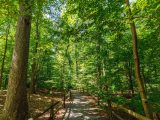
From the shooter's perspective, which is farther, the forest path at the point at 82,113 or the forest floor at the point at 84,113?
the forest path at the point at 82,113

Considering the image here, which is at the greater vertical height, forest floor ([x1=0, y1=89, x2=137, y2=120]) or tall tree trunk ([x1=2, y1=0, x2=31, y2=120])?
tall tree trunk ([x1=2, y1=0, x2=31, y2=120])

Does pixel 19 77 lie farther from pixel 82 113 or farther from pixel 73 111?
pixel 73 111

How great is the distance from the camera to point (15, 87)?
322 inches

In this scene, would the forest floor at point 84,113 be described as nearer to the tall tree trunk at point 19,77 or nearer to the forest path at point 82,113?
the forest path at point 82,113

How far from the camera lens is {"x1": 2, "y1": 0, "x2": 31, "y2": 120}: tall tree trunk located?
7965 millimetres

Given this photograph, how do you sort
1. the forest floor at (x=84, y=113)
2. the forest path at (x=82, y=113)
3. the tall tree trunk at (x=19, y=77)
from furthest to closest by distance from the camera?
the forest path at (x=82, y=113)
the forest floor at (x=84, y=113)
the tall tree trunk at (x=19, y=77)

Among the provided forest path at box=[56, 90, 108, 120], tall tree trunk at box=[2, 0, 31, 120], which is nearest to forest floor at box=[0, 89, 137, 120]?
forest path at box=[56, 90, 108, 120]

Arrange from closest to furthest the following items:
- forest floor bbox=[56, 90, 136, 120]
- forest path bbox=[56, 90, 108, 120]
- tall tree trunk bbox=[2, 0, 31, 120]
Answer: tall tree trunk bbox=[2, 0, 31, 120] < forest floor bbox=[56, 90, 136, 120] < forest path bbox=[56, 90, 108, 120]

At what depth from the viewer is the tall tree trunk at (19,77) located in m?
7.96

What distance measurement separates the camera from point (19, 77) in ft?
27.1

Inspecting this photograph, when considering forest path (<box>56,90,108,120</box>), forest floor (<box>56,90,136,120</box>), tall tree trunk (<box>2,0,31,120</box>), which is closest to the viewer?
tall tree trunk (<box>2,0,31,120</box>)

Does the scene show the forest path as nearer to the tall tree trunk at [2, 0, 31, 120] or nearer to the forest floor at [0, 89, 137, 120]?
the forest floor at [0, 89, 137, 120]

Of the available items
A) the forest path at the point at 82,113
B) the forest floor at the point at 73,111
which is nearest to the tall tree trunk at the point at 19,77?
the forest floor at the point at 73,111

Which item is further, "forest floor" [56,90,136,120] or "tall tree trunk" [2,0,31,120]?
"forest floor" [56,90,136,120]
